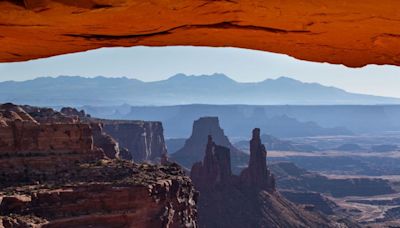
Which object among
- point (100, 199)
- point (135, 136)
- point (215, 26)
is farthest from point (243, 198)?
point (215, 26)

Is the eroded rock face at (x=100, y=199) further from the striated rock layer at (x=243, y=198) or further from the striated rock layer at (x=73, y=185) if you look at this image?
the striated rock layer at (x=243, y=198)

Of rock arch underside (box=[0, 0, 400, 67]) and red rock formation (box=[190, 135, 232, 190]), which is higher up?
rock arch underside (box=[0, 0, 400, 67])

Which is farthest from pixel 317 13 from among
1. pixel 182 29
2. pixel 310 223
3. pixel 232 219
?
pixel 310 223

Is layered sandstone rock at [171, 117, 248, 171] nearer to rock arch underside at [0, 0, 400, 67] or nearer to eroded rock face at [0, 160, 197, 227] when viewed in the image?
eroded rock face at [0, 160, 197, 227]

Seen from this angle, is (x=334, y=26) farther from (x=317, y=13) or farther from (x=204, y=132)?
(x=204, y=132)

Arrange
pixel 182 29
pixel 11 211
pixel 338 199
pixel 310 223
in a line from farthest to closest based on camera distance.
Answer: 1. pixel 338 199
2. pixel 310 223
3. pixel 11 211
4. pixel 182 29

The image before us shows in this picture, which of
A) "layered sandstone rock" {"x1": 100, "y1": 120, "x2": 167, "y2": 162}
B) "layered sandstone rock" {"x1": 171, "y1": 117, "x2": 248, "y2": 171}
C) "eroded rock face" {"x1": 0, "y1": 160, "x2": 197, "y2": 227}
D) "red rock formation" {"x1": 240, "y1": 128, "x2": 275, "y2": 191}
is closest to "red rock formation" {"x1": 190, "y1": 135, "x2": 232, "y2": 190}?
"red rock formation" {"x1": 240, "y1": 128, "x2": 275, "y2": 191}

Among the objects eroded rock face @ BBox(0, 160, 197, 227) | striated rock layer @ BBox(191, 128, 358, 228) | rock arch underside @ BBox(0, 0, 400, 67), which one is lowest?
striated rock layer @ BBox(191, 128, 358, 228)
